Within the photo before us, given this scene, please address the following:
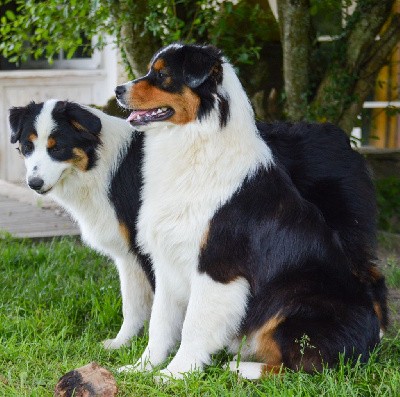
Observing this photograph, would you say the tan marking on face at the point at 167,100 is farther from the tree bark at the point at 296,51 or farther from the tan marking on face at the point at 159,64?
the tree bark at the point at 296,51

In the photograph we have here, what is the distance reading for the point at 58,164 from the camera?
14.1 ft

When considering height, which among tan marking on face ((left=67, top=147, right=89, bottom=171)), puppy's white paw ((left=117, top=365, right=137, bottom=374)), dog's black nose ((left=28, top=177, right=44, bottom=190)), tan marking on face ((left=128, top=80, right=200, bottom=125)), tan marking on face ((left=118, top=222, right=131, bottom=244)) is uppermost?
tan marking on face ((left=128, top=80, right=200, bottom=125))

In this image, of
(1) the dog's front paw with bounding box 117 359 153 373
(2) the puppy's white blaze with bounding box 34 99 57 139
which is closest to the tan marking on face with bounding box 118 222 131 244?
(2) the puppy's white blaze with bounding box 34 99 57 139

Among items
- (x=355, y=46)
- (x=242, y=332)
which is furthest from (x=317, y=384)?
(x=355, y=46)

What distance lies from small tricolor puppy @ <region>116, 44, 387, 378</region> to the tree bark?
2430mm

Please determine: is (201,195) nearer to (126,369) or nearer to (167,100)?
(167,100)

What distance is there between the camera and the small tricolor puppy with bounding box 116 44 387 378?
3650 mm

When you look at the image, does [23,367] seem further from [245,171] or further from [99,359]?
[245,171]

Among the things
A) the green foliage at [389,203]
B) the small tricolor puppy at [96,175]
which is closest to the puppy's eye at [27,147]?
the small tricolor puppy at [96,175]

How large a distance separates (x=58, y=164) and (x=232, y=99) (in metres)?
1.14

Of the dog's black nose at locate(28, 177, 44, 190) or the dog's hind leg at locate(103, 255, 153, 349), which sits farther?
the dog's hind leg at locate(103, 255, 153, 349)

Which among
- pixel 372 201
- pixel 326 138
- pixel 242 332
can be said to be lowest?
pixel 242 332

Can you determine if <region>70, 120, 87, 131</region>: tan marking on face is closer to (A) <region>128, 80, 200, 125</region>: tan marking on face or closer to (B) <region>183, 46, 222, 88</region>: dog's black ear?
(A) <region>128, 80, 200, 125</region>: tan marking on face

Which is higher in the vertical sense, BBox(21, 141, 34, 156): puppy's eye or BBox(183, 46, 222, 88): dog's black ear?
BBox(183, 46, 222, 88): dog's black ear
